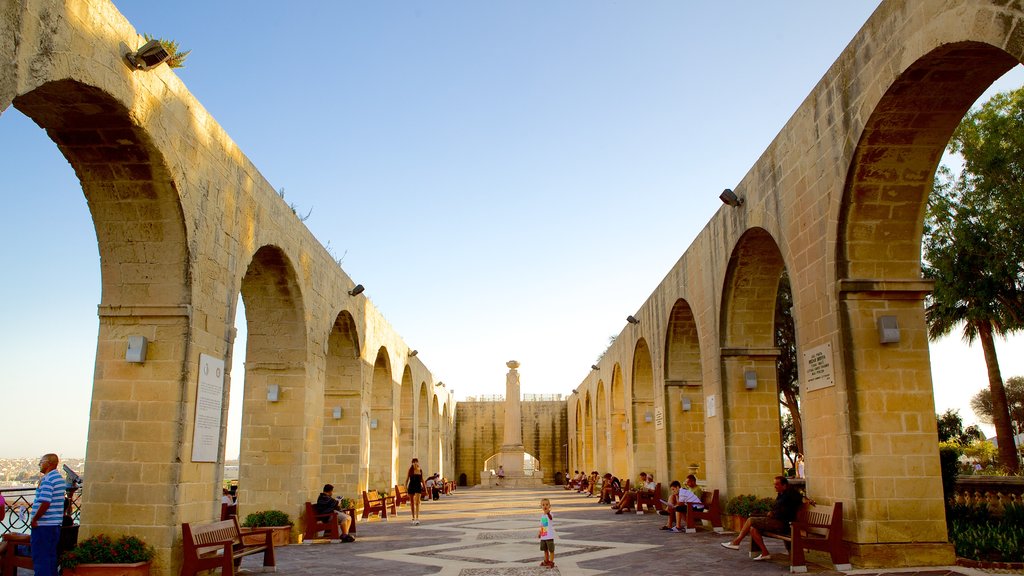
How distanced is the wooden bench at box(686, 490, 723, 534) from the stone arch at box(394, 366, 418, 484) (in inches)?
574

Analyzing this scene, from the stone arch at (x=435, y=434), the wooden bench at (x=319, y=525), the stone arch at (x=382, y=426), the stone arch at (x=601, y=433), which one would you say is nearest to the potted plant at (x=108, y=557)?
the wooden bench at (x=319, y=525)

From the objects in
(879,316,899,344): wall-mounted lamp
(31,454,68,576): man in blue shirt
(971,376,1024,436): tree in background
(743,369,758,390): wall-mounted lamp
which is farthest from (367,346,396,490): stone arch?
(971,376,1024,436): tree in background

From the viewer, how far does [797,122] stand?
31.5ft

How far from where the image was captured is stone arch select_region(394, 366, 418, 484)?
26.0 m

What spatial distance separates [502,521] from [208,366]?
852 cm

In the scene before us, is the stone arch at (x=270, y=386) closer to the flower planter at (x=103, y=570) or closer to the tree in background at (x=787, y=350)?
the flower planter at (x=103, y=570)

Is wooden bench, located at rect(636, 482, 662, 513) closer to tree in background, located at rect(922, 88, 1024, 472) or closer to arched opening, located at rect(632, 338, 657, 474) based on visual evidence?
arched opening, located at rect(632, 338, 657, 474)

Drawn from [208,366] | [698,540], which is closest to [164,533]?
[208,366]

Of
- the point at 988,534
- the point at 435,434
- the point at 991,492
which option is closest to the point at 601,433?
the point at 435,434

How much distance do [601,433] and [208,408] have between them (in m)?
21.5

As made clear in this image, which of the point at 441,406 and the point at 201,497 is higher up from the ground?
the point at 441,406

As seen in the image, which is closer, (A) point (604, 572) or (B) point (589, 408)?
(A) point (604, 572)

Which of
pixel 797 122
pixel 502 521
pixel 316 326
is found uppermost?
pixel 797 122

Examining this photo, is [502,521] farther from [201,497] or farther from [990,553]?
[990,553]
